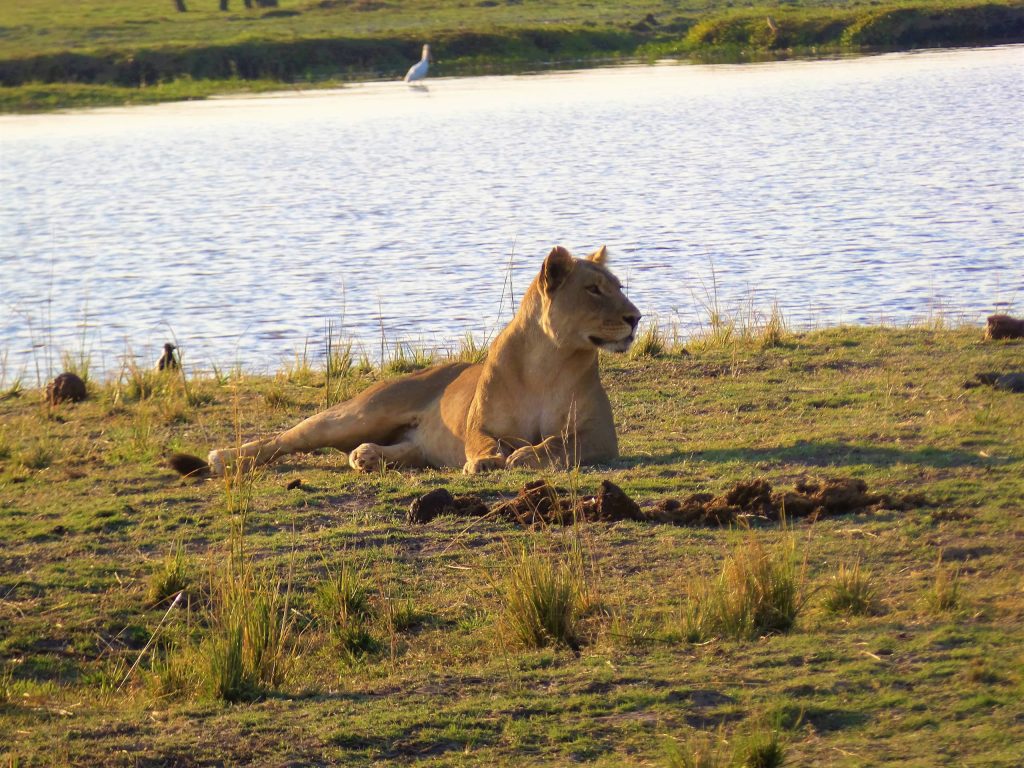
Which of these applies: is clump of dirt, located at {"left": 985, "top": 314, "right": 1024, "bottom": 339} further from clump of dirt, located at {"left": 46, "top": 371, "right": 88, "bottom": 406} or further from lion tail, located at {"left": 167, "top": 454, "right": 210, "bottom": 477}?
clump of dirt, located at {"left": 46, "top": 371, "right": 88, "bottom": 406}

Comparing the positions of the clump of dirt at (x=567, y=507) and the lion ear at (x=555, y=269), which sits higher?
the lion ear at (x=555, y=269)

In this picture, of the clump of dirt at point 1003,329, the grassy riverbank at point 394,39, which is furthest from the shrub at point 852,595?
the grassy riverbank at point 394,39

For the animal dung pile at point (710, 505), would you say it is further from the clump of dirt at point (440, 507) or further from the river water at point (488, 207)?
the river water at point (488, 207)

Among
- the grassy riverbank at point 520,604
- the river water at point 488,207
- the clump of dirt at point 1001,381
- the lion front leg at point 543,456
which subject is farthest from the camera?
the river water at point 488,207

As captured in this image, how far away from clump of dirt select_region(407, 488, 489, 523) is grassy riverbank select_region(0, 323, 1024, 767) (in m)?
0.11

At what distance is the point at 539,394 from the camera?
28.2ft

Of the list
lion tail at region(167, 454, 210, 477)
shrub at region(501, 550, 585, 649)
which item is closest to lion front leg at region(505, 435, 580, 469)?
lion tail at region(167, 454, 210, 477)

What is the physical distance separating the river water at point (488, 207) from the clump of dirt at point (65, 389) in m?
2.70

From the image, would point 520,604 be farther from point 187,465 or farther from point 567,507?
point 187,465

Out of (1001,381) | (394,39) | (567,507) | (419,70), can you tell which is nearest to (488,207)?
(1001,381)

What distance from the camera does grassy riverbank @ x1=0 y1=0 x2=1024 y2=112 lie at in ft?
163

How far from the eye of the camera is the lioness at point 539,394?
8.38 metres

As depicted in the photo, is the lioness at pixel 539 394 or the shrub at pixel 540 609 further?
the lioness at pixel 539 394

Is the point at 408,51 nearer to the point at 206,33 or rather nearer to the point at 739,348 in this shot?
the point at 206,33
